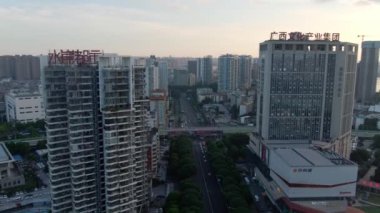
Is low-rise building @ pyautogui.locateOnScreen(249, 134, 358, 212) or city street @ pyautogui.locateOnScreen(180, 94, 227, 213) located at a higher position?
low-rise building @ pyautogui.locateOnScreen(249, 134, 358, 212)

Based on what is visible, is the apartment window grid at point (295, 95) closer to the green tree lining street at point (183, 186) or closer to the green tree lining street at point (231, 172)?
the green tree lining street at point (231, 172)

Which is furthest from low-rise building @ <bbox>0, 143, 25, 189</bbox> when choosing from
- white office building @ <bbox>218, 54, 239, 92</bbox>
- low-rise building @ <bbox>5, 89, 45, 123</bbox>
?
white office building @ <bbox>218, 54, 239, 92</bbox>

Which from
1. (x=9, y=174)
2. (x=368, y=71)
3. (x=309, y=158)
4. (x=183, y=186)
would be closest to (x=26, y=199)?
(x=9, y=174)

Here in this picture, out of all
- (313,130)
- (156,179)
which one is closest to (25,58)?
(156,179)

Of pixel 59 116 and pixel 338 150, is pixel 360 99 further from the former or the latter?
pixel 59 116

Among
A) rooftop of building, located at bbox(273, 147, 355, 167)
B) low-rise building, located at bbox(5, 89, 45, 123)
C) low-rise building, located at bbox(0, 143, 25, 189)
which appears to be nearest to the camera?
rooftop of building, located at bbox(273, 147, 355, 167)

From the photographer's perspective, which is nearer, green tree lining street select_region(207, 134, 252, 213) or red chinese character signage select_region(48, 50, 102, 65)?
red chinese character signage select_region(48, 50, 102, 65)

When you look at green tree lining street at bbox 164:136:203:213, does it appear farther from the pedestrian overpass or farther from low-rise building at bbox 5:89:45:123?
low-rise building at bbox 5:89:45:123
